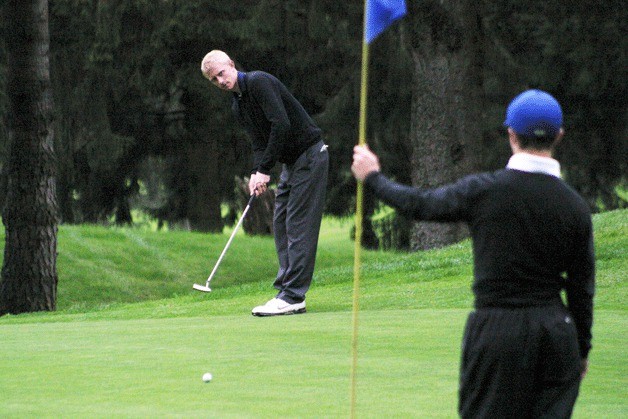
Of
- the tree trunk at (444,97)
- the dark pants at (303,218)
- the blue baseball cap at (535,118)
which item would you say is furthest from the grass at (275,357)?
the tree trunk at (444,97)

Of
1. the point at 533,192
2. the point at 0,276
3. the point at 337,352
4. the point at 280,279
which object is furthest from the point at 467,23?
the point at 533,192

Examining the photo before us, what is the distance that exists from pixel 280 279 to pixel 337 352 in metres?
2.40

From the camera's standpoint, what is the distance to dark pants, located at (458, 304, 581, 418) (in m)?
3.83

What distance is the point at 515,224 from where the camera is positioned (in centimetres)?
386

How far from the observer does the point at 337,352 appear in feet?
22.2

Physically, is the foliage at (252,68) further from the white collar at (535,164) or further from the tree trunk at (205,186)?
the white collar at (535,164)

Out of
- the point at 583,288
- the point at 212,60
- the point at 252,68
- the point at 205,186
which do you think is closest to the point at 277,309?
the point at 212,60

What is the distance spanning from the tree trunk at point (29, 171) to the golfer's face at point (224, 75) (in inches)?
258

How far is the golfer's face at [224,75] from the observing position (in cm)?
866

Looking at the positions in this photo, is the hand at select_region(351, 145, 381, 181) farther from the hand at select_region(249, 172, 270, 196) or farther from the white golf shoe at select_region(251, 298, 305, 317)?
the white golf shoe at select_region(251, 298, 305, 317)

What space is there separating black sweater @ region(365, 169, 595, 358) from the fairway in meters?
1.20

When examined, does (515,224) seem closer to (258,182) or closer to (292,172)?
(258,182)

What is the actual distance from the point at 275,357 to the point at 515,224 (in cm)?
296

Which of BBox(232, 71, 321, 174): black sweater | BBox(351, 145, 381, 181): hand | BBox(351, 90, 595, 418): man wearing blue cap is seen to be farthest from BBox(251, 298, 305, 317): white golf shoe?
BBox(351, 90, 595, 418): man wearing blue cap
